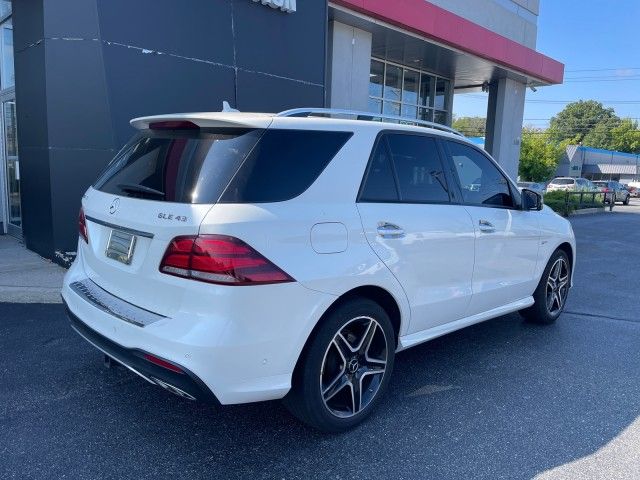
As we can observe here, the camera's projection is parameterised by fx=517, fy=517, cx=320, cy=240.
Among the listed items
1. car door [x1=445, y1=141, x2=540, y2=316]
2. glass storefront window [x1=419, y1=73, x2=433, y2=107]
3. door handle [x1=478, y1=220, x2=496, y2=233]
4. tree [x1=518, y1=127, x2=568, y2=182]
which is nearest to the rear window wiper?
car door [x1=445, y1=141, x2=540, y2=316]

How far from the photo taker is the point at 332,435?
3.13 metres

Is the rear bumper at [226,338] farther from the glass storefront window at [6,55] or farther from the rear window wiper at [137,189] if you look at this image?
the glass storefront window at [6,55]

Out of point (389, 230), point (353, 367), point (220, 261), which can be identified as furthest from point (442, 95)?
point (220, 261)

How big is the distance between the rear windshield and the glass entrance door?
685cm

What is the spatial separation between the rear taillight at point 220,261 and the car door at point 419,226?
0.80m

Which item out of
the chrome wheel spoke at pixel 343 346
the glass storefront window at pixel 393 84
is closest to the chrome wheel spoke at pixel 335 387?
the chrome wheel spoke at pixel 343 346

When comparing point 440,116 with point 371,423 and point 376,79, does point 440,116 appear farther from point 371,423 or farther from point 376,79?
point 371,423

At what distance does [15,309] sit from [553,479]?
5095mm

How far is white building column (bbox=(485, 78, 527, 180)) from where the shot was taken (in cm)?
1717

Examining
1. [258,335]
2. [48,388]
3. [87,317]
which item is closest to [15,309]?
[48,388]

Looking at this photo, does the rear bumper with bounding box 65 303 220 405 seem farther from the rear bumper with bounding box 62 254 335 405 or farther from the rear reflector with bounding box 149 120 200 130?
the rear reflector with bounding box 149 120 200 130

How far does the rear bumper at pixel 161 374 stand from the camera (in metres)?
2.51

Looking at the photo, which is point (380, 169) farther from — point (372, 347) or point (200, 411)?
point (200, 411)

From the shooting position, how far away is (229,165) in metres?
2.72
